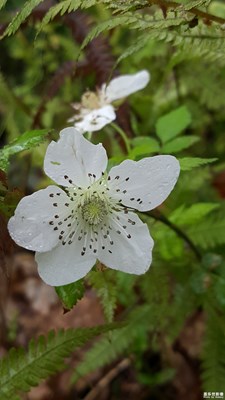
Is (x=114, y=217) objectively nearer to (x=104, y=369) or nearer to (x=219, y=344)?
(x=219, y=344)

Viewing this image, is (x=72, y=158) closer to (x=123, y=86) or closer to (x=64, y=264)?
(x=64, y=264)

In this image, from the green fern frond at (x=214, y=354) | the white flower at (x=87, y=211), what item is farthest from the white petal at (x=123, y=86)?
the green fern frond at (x=214, y=354)

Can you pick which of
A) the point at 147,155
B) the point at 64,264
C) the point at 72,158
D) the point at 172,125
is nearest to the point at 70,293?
the point at 64,264

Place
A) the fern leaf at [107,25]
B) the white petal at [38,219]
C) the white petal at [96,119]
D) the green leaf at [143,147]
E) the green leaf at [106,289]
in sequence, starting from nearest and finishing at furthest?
1. the white petal at [38,219]
2. the fern leaf at [107,25]
3. the green leaf at [106,289]
4. the green leaf at [143,147]
5. the white petal at [96,119]

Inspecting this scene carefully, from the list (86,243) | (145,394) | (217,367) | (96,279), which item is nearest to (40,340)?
(96,279)

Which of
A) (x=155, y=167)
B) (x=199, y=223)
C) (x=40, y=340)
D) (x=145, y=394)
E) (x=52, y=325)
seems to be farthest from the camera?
(x=52, y=325)

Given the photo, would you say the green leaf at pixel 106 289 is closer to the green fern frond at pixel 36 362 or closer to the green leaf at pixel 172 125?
the green fern frond at pixel 36 362
